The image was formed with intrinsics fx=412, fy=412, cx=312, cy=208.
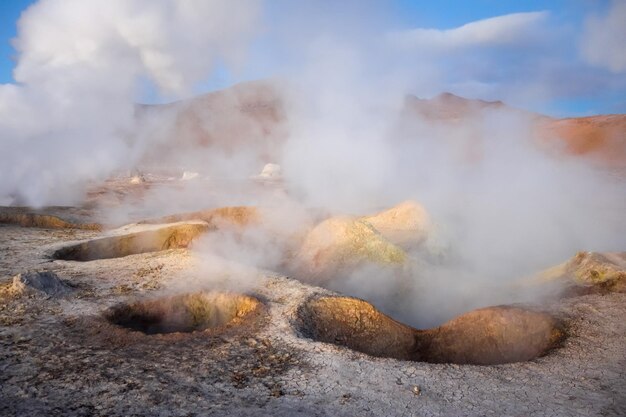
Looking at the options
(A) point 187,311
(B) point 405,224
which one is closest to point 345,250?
(B) point 405,224

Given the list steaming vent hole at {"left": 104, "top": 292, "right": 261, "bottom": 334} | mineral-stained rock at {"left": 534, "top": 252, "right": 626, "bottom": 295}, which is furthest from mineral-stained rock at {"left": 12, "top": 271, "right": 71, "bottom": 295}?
mineral-stained rock at {"left": 534, "top": 252, "right": 626, "bottom": 295}

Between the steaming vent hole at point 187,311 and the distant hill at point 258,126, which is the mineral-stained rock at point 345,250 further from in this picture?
the distant hill at point 258,126

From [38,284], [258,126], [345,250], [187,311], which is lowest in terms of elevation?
[187,311]

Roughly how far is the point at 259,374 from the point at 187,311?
247 cm

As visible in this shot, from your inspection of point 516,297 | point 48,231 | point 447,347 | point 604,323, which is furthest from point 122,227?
point 604,323

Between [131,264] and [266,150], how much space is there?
3094cm

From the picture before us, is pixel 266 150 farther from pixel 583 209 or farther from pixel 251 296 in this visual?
pixel 251 296

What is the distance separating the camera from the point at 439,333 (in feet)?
18.6

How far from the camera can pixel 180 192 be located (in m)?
18.2

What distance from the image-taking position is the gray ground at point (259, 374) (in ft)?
10.5

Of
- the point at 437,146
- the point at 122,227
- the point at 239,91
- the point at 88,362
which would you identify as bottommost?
the point at 88,362

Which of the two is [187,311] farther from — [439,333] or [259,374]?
[439,333]

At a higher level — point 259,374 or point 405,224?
point 405,224

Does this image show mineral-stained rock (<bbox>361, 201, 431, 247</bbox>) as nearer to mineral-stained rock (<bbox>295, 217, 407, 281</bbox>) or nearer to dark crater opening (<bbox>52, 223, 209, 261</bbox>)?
mineral-stained rock (<bbox>295, 217, 407, 281</bbox>)
